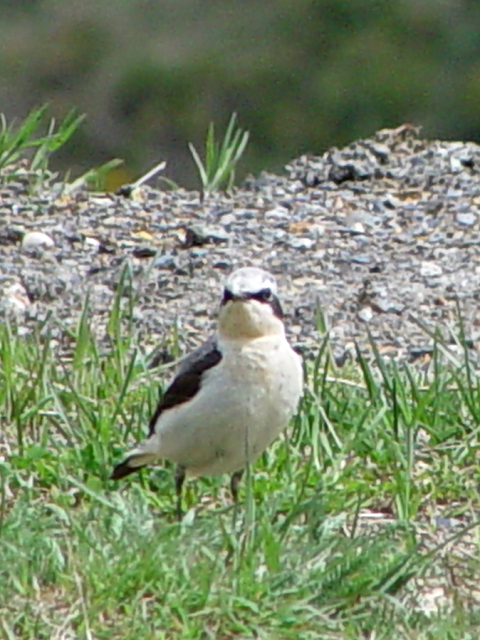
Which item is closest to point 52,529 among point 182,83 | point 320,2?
point 182,83

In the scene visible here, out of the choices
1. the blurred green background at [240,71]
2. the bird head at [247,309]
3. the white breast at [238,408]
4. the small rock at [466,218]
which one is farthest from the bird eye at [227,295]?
the blurred green background at [240,71]

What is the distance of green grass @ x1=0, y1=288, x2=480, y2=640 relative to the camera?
5.33 meters

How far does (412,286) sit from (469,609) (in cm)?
245

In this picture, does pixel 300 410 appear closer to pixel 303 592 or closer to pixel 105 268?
pixel 303 592

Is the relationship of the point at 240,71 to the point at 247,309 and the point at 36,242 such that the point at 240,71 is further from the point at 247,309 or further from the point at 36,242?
the point at 247,309

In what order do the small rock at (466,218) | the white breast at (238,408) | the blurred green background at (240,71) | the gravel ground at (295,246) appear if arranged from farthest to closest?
the blurred green background at (240,71) < the small rock at (466,218) < the gravel ground at (295,246) < the white breast at (238,408)

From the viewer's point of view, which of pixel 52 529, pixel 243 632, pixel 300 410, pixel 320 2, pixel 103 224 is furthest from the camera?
pixel 320 2

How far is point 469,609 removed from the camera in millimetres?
5480

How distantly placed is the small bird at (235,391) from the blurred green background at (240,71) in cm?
820

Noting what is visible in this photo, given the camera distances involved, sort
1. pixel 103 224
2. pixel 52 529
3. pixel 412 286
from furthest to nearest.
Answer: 1. pixel 103 224
2. pixel 412 286
3. pixel 52 529

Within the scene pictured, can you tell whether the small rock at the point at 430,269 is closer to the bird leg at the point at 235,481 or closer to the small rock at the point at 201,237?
the small rock at the point at 201,237

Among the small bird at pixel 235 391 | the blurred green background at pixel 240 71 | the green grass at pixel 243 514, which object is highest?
the blurred green background at pixel 240 71

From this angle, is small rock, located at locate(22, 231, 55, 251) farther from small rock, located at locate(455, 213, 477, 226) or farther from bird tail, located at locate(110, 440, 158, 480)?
bird tail, located at locate(110, 440, 158, 480)

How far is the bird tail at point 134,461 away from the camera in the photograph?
6.09 m
